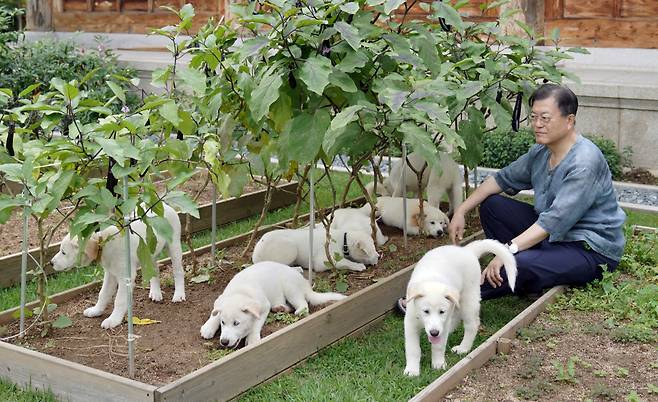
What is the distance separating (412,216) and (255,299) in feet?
7.05

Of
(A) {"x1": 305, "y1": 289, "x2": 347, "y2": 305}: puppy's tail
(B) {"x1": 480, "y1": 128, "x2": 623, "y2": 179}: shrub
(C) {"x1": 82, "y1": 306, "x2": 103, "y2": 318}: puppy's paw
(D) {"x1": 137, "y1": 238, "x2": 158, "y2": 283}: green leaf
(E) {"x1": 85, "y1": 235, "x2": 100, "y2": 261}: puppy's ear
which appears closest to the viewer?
(D) {"x1": 137, "y1": 238, "x2": 158, "y2": 283}: green leaf

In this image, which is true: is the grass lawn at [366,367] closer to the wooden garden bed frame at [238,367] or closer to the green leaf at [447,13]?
the wooden garden bed frame at [238,367]

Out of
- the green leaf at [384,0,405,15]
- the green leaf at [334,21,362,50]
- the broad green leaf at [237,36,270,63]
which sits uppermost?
the green leaf at [384,0,405,15]

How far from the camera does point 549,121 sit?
4.86m

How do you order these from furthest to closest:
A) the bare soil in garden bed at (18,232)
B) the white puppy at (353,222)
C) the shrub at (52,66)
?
1. the shrub at (52,66)
2. the bare soil in garden bed at (18,232)
3. the white puppy at (353,222)

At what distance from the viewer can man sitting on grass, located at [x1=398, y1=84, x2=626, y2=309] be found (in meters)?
4.85

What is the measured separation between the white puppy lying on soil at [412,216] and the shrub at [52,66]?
557 centimetres

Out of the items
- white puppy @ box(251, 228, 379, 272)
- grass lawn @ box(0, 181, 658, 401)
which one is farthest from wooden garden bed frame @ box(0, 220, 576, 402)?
white puppy @ box(251, 228, 379, 272)

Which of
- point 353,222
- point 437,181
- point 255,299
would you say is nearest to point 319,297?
point 255,299

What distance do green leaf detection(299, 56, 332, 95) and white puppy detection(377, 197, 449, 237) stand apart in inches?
84.8

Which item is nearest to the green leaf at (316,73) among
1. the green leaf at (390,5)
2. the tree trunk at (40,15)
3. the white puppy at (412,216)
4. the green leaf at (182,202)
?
the green leaf at (390,5)

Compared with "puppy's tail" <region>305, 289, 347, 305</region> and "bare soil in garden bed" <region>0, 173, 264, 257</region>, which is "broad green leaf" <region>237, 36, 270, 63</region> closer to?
"puppy's tail" <region>305, 289, 347, 305</region>

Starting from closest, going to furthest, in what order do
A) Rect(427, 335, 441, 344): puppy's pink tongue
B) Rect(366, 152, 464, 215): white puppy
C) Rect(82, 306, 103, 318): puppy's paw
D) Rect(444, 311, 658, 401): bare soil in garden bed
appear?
Rect(444, 311, 658, 401): bare soil in garden bed
Rect(427, 335, 441, 344): puppy's pink tongue
Rect(82, 306, 103, 318): puppy's paw
Rect(366, 152, 464, 215): white puppy

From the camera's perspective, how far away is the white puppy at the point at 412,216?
6.18 metres
